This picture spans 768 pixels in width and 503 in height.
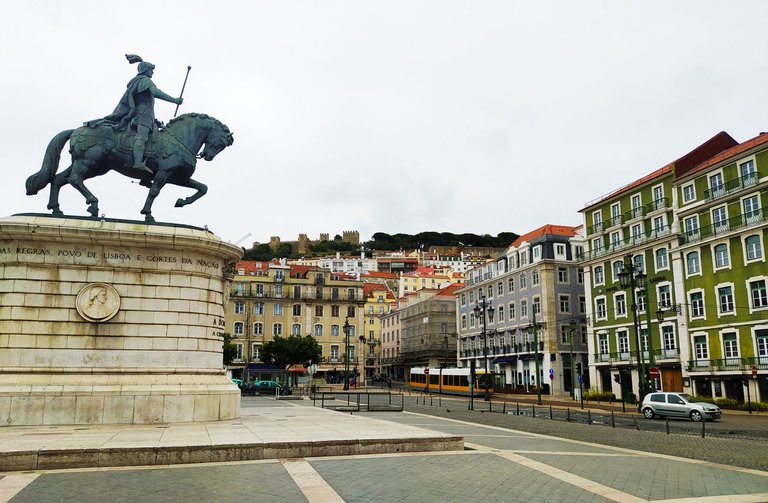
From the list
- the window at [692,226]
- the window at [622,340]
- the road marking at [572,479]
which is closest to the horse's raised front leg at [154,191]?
the road marking at [572,479]

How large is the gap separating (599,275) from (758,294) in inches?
629

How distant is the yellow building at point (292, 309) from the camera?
258 feet

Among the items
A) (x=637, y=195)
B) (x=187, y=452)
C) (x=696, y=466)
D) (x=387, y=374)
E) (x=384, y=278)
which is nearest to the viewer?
(x=187, y=452)

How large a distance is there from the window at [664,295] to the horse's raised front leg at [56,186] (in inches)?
1633

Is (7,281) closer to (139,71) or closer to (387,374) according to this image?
(139,71)

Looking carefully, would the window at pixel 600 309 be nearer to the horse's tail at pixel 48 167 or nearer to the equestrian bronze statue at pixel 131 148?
the equestrian bronze statue at pixel 131 148

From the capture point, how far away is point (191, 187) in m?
20.1

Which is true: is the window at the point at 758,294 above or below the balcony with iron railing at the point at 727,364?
above

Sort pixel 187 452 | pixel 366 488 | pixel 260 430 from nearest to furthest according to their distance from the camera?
1. pixel 366 488
2. pixel 187 452
3. pixel 260 430

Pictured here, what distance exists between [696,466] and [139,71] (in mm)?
18845

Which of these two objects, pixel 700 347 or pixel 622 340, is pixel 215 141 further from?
pixel 622 340

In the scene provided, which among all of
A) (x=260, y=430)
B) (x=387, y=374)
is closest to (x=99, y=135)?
(x=260, y=430)

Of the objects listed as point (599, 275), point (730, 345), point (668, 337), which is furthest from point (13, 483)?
point (599, 275)

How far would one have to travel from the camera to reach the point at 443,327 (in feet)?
279
